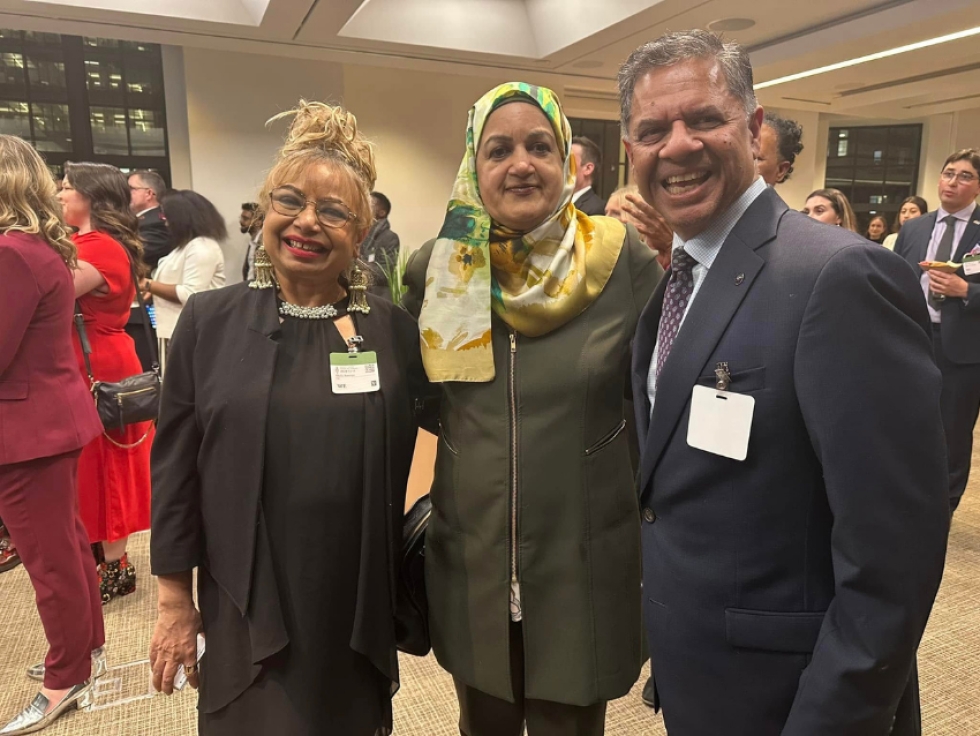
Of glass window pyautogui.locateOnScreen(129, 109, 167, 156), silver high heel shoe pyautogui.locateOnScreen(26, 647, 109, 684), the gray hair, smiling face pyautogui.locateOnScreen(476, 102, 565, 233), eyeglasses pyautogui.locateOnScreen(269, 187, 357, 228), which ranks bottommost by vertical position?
silver high heel shoe pyautogui.locateOnScreen(26, 647, 109, 684)

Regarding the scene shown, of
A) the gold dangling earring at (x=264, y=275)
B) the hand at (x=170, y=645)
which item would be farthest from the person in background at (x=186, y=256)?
the hand at (x=170, y=645)

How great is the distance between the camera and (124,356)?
9.65ft

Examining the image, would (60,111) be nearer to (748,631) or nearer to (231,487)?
(231,487)

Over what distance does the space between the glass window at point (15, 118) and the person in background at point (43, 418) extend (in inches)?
253

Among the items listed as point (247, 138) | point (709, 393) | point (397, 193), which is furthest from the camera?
point (397, 193)

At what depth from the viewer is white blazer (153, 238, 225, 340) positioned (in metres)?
4.25

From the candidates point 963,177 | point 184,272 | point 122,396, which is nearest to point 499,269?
point 122,396

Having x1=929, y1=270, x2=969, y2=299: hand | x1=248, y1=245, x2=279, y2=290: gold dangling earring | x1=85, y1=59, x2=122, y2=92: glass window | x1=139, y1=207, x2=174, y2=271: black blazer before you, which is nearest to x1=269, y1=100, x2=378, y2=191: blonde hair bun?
x1=248, y1=245, x2=279, y2=290: gold dangling earring

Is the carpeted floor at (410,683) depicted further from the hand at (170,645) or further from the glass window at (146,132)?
the glass window at (146,132)

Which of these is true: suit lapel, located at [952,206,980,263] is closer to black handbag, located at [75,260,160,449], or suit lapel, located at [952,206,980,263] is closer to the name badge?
the name badge

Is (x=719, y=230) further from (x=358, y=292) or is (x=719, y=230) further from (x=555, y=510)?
(x=358, y=292)

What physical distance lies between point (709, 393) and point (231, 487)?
0.94 meters

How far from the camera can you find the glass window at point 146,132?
745cm

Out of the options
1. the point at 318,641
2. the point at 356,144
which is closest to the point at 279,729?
the point at 318,641
